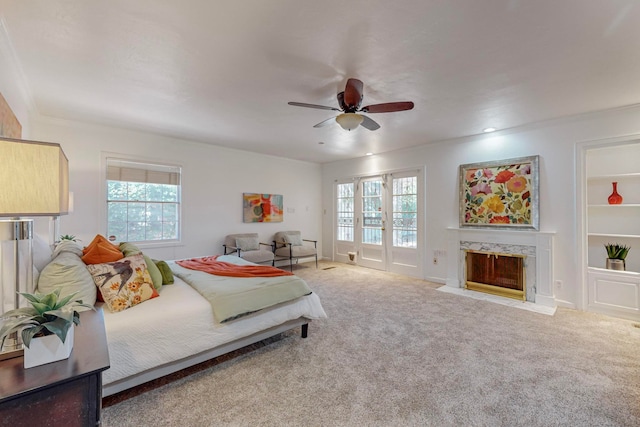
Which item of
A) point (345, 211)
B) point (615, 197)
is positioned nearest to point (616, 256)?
point (615, 197)

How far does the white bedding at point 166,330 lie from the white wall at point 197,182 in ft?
8.86

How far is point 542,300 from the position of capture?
3877mm

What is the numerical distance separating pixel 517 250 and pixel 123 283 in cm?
493

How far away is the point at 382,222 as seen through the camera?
600 centimetres

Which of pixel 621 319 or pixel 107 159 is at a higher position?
pixel 107 159

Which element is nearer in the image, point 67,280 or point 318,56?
point 67,280

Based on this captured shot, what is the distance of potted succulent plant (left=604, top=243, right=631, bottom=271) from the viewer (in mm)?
3475

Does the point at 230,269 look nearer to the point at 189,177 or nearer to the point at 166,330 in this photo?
the point at 166,330

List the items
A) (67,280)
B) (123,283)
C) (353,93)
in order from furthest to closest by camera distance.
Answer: (353,93)
(123,283)
(67,280)

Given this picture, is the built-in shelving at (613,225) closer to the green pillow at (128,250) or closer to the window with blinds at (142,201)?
the green pillow at (128,250)

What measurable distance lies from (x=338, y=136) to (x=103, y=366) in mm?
4085

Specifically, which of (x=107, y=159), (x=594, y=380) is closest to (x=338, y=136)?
(x=107, y=159)

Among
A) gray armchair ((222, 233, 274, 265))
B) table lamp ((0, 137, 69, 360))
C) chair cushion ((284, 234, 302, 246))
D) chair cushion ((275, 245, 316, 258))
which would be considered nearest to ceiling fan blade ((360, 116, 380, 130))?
table lamp ((0, 137, 69, 360))

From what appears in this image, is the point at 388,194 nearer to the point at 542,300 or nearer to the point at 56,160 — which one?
the point at 542,300
